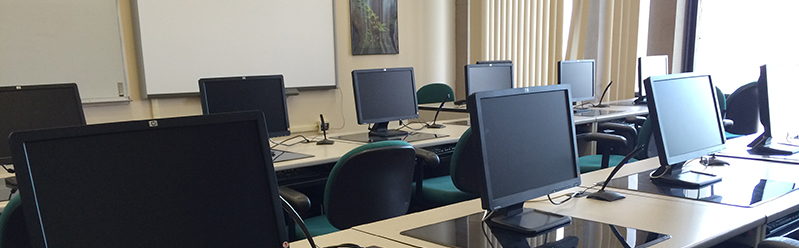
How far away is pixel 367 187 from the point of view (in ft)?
8.13

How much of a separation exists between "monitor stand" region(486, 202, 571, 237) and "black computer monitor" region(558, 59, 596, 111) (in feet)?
9.85

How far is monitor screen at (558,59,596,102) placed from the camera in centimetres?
460

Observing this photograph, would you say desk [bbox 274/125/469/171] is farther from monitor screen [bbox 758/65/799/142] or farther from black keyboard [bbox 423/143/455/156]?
monitor screen [bbox 758/65/799/142]

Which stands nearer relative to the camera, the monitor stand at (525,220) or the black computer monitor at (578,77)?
the monitor stand at (525,220)

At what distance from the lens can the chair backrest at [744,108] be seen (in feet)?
15.3

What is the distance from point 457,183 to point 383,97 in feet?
2.75

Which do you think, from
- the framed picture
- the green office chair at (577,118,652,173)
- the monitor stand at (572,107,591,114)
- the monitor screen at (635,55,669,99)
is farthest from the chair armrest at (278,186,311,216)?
the framed picture

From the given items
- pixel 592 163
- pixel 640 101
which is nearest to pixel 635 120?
pixel 592 163

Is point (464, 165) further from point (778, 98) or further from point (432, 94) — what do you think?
point (432, 94)

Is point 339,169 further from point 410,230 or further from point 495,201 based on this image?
point 495,201

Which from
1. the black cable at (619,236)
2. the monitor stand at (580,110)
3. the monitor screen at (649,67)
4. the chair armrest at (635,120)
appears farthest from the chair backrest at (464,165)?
the monitor screen at (649,67)

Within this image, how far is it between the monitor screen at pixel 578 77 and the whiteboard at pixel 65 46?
335 centimetres

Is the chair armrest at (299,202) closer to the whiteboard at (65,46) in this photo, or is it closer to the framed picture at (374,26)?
the whiteboard at (65,46)

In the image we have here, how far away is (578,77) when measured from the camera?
15.6 ft
